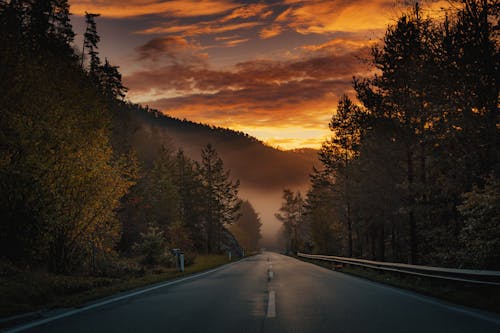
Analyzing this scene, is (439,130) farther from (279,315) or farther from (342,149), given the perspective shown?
(342,149)

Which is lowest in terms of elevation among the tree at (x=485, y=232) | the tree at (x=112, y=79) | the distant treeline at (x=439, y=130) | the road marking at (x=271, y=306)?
the road marking at (x=271, y=306)

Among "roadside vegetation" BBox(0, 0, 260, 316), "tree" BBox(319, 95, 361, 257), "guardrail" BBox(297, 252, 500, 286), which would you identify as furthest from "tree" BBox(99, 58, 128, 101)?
"guardrail" BBox(297, 252, 500, 286)

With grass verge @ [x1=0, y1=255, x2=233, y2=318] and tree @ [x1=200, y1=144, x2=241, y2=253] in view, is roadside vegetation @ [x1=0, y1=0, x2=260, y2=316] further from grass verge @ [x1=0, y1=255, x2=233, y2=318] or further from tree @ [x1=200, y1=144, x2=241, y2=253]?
tree @ [x1=200, y1=144, x2=241, y2=253]

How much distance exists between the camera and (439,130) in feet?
53.2

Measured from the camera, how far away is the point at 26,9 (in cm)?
3294

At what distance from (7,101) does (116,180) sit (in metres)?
4.82

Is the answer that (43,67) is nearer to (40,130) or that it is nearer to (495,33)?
(40,130)

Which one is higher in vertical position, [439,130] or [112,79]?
[112,79]

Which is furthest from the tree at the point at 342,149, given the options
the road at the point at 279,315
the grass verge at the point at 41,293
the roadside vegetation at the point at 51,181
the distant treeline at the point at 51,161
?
the grass verge at the point at 41,293

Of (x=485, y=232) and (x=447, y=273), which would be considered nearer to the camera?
(x=447, y=273)

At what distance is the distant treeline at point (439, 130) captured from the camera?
535 inches

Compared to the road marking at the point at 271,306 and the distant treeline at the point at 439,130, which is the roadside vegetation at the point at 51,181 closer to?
the road marking at the point at 271,306

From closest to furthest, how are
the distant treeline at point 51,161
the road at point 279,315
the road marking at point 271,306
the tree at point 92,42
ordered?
the road at point 279,315, the road marking at point 271,306, the distant treeline at point 51,161, the tree at point 92,42

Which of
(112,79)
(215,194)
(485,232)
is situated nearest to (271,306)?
(485,232)
